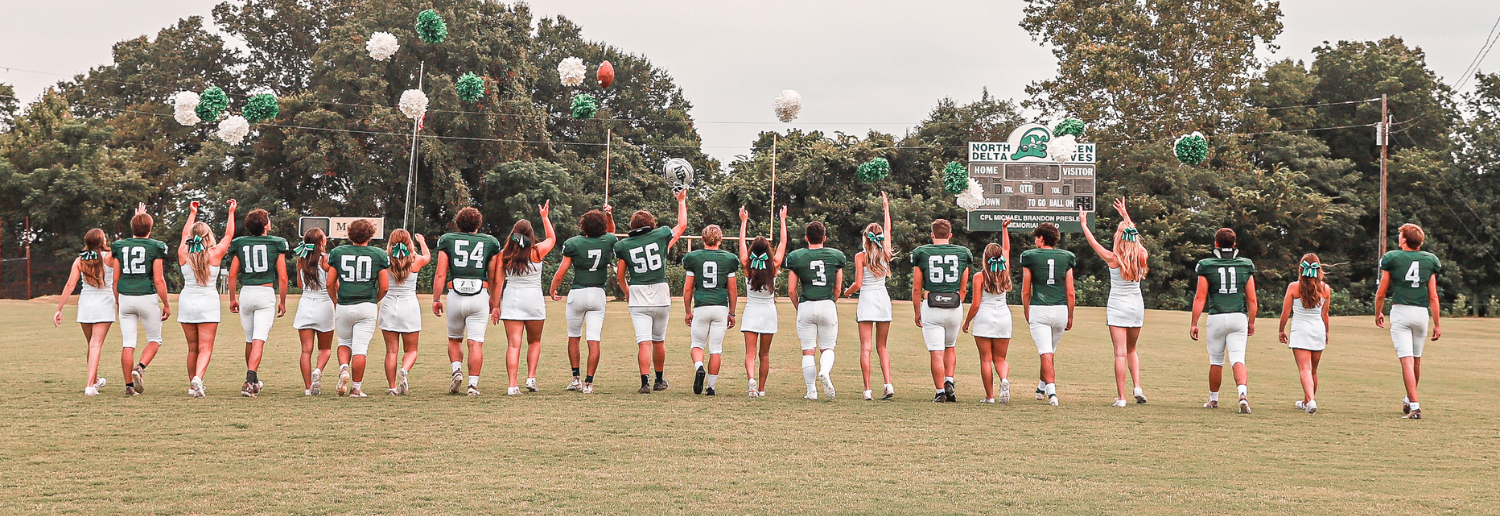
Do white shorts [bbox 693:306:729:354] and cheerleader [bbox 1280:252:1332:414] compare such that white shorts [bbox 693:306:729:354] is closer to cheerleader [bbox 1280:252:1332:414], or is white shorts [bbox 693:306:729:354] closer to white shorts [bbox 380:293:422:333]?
white shorts [bbox 380:293:422:333]

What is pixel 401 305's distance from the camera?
10.2m

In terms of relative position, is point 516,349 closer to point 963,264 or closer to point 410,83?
point 963,264

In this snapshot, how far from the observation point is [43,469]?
657cm

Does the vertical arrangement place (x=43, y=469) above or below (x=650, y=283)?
below

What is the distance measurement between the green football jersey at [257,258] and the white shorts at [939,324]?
5.73m

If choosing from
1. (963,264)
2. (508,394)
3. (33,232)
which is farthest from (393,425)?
(33,232)

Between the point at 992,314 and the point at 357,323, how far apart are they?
564 cm

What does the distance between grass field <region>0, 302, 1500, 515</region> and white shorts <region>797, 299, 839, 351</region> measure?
0.57 metres

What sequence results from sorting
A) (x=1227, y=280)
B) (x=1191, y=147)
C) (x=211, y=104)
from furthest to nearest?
1. (x=1191, y=147)
2. (x=211, y=104)
3. (x=1227, y=280)

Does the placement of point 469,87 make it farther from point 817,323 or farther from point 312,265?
point 817,323

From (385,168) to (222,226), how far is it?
292 inches

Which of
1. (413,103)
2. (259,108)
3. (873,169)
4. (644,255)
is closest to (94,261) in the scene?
(259,108)

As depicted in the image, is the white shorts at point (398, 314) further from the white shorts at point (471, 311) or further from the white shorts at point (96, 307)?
the white shorts at point (96, 307)

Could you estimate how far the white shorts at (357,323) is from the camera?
10078mm
